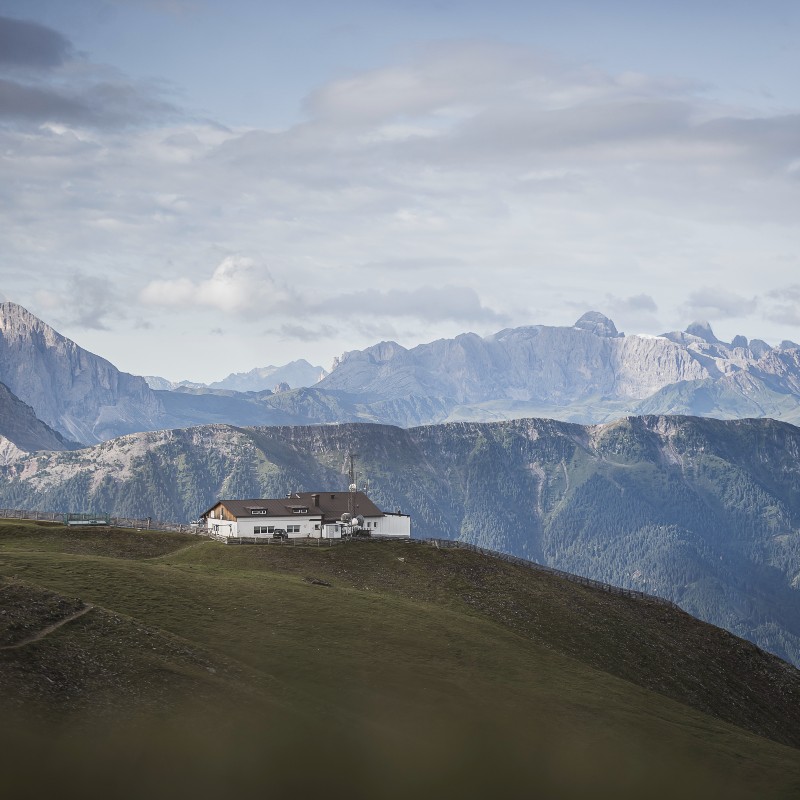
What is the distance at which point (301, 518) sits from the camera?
151m

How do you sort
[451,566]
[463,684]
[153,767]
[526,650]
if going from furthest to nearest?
[451,566], [526,650], [463,684], [153,767]

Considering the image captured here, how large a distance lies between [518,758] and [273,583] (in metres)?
45.0

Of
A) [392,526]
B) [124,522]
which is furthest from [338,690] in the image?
[124,522]

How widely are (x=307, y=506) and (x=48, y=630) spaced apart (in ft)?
273

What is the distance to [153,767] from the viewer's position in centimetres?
5688

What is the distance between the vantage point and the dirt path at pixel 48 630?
67.2m

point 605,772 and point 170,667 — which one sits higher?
point 170,667

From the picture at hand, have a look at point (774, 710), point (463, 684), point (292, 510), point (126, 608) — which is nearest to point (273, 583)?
point (126, 608)

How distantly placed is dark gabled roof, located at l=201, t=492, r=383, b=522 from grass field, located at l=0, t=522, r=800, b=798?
22.0 meters

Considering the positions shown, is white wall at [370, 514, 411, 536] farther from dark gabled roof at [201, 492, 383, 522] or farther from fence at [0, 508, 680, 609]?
fence at [0, 508, 680, 609]

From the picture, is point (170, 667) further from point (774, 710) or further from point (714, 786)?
point (774, 710)

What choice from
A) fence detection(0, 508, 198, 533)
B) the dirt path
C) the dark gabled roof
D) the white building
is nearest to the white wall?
the white building

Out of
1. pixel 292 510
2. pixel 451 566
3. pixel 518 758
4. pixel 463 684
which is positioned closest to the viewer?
pixel 518 758

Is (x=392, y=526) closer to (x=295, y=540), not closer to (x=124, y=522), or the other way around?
(x=295, y=540)
